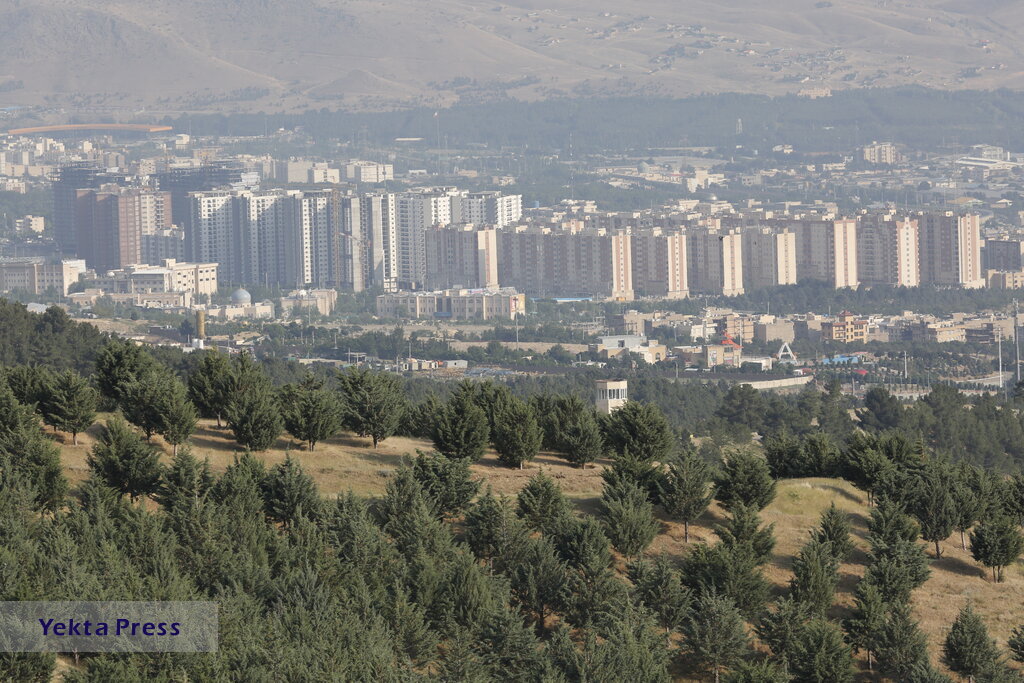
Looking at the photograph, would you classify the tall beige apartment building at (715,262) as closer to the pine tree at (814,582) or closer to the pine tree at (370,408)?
the pine tree at (370,408)

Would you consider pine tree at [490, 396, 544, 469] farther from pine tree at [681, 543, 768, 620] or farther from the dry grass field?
pine tree at [681, 543, 768, 620]

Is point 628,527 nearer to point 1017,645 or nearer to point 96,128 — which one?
point 1017,645

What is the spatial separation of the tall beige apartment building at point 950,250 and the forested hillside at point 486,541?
6600cm

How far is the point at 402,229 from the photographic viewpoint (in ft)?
323

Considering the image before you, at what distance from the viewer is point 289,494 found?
63.8ft

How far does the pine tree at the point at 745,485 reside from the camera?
20828 mm

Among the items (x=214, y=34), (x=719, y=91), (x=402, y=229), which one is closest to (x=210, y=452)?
(x=402, y=229)

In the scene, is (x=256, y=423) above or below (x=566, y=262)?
below

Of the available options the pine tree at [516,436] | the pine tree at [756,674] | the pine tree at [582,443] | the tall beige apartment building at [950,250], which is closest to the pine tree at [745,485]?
the pine tree at [582,443]

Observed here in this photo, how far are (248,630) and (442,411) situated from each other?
8.19m

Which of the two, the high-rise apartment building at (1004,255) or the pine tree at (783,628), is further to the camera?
the high-rise apartment building at (1004,255)

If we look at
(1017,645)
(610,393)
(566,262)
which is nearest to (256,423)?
(1017,645)

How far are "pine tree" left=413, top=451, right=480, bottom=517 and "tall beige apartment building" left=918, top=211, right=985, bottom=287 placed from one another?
233ft

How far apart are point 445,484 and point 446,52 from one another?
526ft
